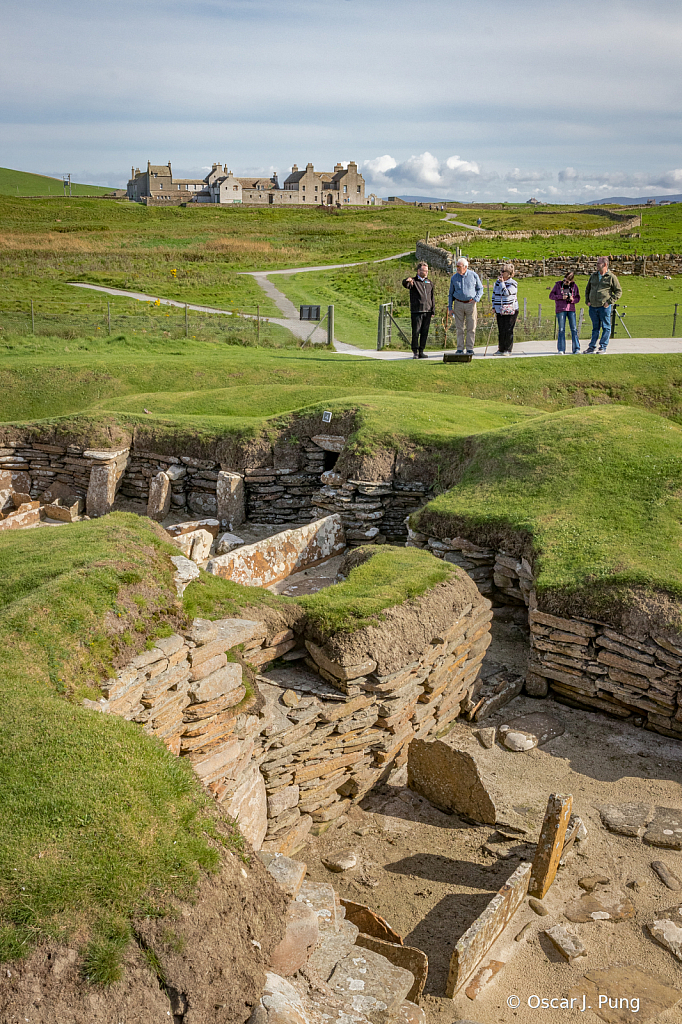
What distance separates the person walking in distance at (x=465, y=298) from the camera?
17.0 meters

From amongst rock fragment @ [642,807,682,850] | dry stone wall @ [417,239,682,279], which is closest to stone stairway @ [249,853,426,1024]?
rock fragment @ [642,807,682,850]

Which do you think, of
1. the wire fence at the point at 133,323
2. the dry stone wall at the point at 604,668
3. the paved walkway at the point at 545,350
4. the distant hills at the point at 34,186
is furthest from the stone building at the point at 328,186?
the dry stone wall at the point at 604,668

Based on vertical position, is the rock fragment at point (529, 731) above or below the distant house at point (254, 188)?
below

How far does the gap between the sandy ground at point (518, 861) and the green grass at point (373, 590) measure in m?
1.69

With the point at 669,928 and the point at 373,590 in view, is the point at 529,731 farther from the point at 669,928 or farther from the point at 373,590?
the point at 669,928

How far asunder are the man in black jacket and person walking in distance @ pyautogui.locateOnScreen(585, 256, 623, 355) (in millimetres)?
3570

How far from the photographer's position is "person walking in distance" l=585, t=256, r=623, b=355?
57.0 ft

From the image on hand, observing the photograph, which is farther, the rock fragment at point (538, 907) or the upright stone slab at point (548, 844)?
the upright stone slab at point (548, 844)

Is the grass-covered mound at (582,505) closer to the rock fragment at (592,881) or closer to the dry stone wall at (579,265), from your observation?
the rock fragment at (592,881)

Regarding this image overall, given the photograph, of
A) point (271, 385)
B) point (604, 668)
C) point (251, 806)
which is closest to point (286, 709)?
point (251, 806)

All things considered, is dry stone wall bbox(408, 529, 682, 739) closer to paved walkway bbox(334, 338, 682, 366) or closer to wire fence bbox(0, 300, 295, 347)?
paved walkway bbox(334, 338, 682, 366)

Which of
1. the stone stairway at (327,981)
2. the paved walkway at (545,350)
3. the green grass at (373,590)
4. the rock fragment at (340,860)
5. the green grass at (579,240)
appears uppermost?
the green grass at (579,240)

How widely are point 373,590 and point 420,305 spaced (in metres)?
11.0

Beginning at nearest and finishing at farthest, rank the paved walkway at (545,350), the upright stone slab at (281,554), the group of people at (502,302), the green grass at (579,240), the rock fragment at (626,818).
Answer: the rock fragment at (626,818)
the upright stone slab at (281,554)
the group of people at (502,302)
the paved walkway at (545,350)
the green grass at (579,240)
